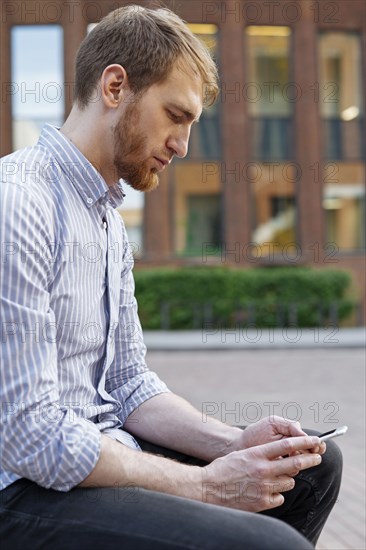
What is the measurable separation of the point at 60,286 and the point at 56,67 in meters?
19.3

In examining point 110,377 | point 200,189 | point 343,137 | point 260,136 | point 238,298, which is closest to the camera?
point 110,377

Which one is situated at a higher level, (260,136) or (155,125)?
(260,136)

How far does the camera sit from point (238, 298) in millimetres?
18406

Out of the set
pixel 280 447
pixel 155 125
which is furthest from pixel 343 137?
pixel 280 447

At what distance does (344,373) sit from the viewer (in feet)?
35.4

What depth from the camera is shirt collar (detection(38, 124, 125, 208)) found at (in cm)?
186

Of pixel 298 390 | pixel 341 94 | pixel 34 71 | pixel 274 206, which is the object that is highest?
pixel 34 71

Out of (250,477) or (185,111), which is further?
(185,111)

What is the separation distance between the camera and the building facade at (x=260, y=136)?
20.1 meters

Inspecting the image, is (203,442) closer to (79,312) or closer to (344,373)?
(79,312)

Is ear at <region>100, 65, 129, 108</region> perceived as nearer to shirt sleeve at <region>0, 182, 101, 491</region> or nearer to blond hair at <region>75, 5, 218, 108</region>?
blond hair at <region>75, 5, 218, 108</region>

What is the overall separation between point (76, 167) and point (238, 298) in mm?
16634

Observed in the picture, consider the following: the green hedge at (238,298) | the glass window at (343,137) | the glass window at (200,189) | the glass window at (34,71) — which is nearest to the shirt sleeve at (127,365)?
the green hedge at (238,298)

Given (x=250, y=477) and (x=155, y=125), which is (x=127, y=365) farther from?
(x=155, y=125)
